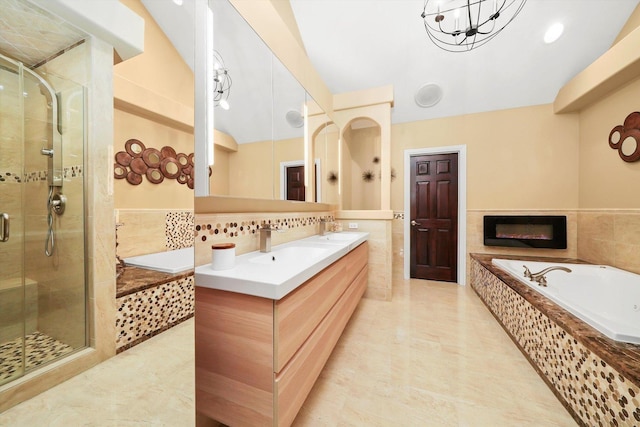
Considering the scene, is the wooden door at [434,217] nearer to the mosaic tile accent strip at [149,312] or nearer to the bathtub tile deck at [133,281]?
the mosaic tile accent strip at [149,312]

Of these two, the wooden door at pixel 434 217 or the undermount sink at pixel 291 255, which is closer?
the undermount sink at pixel 291 255

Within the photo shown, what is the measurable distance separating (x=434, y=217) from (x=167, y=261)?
12.0ft

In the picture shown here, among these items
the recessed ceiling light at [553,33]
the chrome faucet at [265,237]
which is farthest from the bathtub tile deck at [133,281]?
the recessed ceiling light at [553,33]

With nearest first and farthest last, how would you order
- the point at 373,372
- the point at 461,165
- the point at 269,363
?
the point at 269,363 → the point at 373,372 → the point at 461,165

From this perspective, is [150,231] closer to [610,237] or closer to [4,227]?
[4,227]

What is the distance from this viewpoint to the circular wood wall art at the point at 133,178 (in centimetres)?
67

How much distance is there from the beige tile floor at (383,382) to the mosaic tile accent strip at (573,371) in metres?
0.11

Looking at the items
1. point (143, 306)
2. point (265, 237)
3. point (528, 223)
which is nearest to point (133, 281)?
point (143, 306)

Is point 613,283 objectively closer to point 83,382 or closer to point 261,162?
point 261,162

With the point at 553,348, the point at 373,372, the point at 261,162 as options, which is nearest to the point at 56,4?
the point at 261,162

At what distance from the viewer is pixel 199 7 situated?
3.54 feet

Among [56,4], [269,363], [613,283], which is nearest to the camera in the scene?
[56,4]

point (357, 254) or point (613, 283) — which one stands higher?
point (357, 254)

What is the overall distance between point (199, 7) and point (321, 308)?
64.6 inches
